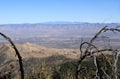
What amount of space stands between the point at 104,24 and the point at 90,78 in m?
8.26

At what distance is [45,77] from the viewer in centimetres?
1617

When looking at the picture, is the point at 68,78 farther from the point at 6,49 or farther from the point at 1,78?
the point at 6,49

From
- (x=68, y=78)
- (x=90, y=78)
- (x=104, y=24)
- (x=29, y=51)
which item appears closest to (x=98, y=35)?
(x=104, y=24)

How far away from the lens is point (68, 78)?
15.5m

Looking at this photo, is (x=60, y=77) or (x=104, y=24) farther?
(x=60, y=77)

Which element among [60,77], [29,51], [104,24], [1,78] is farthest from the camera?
[29,51]

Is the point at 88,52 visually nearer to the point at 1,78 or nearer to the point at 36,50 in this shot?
the point at 1,78

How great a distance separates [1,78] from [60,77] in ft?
27.0

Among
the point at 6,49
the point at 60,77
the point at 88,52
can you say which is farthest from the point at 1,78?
the point at 6,49

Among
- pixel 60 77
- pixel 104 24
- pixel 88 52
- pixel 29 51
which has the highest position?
pixel 104 24

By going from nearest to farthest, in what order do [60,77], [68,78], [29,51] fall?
1. [68,78]
2. [60,77]
3. [29,51]

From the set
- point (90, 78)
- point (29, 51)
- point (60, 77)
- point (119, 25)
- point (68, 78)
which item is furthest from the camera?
point (29, 51)

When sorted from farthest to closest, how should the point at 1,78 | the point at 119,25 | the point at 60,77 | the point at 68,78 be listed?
the point at 60,77
the point at 68,78
the point at 1,78
the point at 119,25

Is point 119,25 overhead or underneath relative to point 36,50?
overhead
